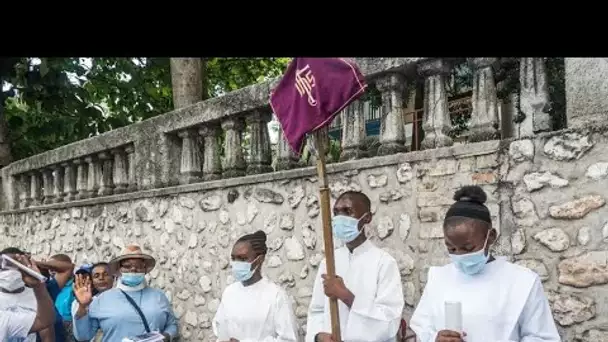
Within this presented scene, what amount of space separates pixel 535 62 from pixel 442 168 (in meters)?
0.82

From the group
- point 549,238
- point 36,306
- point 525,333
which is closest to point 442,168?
point 549,238

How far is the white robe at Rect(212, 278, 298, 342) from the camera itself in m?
4.43

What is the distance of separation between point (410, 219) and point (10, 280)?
2.65 meters

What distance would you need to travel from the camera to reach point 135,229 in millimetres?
7047

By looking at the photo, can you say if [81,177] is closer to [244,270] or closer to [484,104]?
[244,270]

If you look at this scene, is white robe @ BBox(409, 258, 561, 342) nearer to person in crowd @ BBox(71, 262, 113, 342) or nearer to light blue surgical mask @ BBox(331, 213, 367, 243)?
light blue surgical mask @ BBox(331, 213, 367, 243)

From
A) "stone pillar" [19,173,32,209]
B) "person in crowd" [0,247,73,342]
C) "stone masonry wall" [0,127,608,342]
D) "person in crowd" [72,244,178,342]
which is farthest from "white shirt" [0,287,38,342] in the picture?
"stone pillar" [19,173,32,209]

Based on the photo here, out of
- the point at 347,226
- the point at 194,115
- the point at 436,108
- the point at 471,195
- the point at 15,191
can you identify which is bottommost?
the point at 347,226

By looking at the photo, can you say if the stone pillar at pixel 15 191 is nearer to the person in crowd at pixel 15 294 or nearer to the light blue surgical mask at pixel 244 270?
the person in crowd at pixel 15 294

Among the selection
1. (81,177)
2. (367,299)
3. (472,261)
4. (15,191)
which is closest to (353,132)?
(367,299)

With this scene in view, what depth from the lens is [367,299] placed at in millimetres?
3893

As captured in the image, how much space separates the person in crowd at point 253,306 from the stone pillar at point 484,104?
1.65 metres

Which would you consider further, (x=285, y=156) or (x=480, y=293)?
(x=285, y=156)
